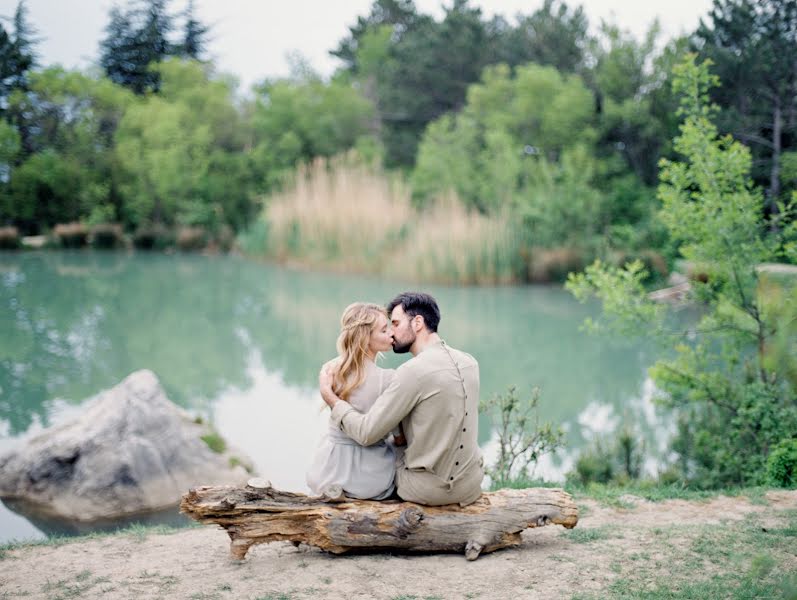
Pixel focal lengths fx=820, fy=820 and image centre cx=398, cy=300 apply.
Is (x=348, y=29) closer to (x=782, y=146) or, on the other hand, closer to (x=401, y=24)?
(x=401, y=24)

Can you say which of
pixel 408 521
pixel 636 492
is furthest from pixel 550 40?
pixel 408 521

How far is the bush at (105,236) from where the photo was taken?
23.6 metres

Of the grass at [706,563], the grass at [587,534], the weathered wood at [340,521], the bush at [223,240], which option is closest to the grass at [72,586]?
the weathered wood at [340,521]

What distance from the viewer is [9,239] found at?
2209 centimetres

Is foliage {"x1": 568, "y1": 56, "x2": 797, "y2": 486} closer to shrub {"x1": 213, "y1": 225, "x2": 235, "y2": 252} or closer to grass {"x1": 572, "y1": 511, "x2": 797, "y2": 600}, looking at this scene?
grass {"x1": 572, "y1": 511, "x2": 797, "y2": 600}

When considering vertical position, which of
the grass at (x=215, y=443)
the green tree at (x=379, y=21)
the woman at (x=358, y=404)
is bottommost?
the grass at (x=215, y=443)

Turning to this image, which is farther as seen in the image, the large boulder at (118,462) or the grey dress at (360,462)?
the large boulder at (118,462)

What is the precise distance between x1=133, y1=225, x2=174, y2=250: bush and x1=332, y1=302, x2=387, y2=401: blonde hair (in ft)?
70.1

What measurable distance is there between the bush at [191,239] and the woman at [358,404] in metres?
20.9

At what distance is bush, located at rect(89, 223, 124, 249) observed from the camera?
2362 cm

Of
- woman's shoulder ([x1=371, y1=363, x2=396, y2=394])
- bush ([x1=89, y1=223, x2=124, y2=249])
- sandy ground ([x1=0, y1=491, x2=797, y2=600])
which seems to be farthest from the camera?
bush ([x1=89, y1=223, x2=124, y2=249])

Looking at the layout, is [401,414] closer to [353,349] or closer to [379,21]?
[353,349]

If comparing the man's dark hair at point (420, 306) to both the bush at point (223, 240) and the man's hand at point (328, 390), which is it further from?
the bush at point (223, 240)

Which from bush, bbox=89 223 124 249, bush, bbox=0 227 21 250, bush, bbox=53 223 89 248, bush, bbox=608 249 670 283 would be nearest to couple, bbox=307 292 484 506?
bush, bbox=608 249 670 283
